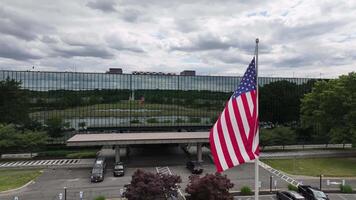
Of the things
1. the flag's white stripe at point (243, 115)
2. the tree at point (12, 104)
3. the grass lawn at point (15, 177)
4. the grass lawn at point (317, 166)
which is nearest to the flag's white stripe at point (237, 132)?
the flag's white stripe at point (243, 115)

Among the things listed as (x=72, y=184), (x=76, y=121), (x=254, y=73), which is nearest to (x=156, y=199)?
(x=72, y=184)

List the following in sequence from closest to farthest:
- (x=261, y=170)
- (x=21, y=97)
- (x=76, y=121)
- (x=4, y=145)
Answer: (x=261, y=170) → (x=4, y=145) → (x=21, y=97) → (x=76, y=121)

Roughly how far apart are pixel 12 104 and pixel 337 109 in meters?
49.3

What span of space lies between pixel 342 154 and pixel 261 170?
18.1 metres

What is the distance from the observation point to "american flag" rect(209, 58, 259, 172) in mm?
12141

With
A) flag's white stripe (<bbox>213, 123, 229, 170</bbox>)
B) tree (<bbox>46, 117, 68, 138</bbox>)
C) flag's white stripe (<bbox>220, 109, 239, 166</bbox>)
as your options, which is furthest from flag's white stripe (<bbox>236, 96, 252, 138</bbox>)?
tree (<bbox>46, 117, 68, 138</bbox>)

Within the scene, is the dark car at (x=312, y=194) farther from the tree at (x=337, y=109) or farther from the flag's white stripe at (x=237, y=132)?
the tree at (x=337, y=109)

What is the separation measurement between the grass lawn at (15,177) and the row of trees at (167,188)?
15918 millimetres

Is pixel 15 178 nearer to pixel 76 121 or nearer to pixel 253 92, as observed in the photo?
pixel 76 121

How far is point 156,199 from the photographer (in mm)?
25953

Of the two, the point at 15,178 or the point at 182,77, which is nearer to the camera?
the point at 15,178

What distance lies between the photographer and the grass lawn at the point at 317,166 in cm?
4209

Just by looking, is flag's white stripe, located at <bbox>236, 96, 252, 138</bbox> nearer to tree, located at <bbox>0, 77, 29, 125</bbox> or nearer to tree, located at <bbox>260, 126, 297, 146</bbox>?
tree, located at <bbox>260, 126, 297, 146</bbox>

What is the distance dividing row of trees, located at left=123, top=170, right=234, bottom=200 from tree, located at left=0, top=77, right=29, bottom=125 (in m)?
38.4
